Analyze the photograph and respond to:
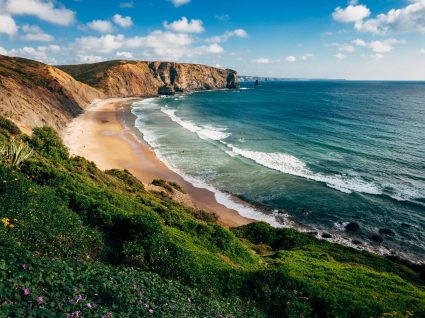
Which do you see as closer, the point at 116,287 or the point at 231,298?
the point at 116,287

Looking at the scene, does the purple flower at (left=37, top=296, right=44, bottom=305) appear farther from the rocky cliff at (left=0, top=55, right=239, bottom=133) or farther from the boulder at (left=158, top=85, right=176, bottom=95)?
the boulder at (left=158, top=85, right=176, bottom=95)

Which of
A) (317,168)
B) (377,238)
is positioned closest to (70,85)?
(317,168)

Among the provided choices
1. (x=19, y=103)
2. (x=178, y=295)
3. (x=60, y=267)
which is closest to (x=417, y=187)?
(x=178, y=295)

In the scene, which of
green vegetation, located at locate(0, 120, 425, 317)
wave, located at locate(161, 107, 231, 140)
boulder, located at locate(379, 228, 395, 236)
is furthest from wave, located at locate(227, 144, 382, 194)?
green vegetation, located at locate(0, 120, 425, 317)

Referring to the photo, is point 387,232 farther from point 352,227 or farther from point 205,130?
point 205,130

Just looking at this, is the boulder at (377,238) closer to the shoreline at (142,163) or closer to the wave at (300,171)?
the shoreline at (142,163)

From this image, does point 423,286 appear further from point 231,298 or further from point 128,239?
point 128,239
